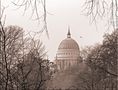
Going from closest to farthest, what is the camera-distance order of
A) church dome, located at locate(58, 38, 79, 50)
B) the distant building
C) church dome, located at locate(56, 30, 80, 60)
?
the distant building, church dome, located at locate(56, 30, 80, 60), church dome, located at locate(58, 38, 79, 50)

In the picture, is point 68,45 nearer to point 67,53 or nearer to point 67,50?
point 67,50

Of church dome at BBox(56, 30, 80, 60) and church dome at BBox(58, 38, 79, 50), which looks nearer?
church dome at BBox(56, 30, 80, 60)

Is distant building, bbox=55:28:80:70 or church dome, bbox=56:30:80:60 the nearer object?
distant building, bbox=55:28:80:70

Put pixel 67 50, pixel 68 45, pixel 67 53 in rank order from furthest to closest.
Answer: pixel 68 45
pixel 67 50
pixel 67 53

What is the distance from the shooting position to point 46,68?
490 inches

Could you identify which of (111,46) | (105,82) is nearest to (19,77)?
(111,46)

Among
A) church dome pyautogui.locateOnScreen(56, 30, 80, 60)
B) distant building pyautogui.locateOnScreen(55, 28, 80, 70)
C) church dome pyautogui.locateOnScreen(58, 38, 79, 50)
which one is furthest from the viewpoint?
church dome pyautogui.locateOnScreen(58, 38, 79, 50)

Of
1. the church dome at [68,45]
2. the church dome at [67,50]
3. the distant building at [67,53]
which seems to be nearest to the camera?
the distant building at [67,53]

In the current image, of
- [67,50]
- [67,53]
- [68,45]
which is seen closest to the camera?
[67,53]

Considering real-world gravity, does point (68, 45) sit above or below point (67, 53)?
above

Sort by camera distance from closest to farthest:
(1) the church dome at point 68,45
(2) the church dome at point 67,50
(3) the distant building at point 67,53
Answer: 1. (3) the distant building at point 67,53
2. (2) the church dome at point 67,50
3. (1) the church dome at point 68,45

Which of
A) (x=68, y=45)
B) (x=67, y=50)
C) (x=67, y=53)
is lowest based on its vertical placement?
(x=67, y=53)

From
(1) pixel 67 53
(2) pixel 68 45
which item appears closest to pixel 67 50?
(1) pixel 67 53

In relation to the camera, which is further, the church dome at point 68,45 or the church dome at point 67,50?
the church dome at point 68,45
